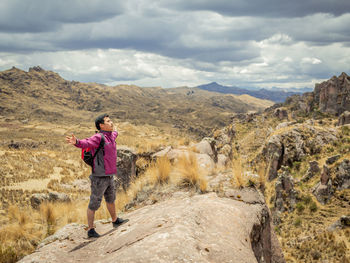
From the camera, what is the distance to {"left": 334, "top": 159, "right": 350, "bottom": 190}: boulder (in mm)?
24484

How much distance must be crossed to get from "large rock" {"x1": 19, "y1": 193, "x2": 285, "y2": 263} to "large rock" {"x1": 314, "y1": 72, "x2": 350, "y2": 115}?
86.1 m

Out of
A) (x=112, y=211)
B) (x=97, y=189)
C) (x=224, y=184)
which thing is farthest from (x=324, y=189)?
(x=97, y=189)

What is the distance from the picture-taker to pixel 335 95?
75.0 m

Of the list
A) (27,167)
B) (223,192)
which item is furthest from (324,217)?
(27,167)

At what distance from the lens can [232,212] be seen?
461 cm

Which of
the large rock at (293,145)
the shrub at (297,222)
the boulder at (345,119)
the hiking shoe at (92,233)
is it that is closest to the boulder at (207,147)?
the hiking shoe at (92,233)

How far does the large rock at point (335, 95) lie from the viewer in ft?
239

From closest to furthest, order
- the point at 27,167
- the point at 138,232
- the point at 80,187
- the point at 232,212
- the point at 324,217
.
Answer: the point at 138,232 < the point at 232,212 < the point at 324,217 < the point at 80,187 < the point at 27,167

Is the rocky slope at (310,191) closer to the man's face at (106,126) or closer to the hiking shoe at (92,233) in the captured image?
the man's face at (106,126)

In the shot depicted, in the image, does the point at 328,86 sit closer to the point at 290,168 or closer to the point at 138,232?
the point at 290,168

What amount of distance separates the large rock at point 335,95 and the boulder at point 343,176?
59.2 metres

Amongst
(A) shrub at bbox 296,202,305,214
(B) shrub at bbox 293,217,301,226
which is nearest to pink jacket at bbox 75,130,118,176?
(B) shrub at bbox 293,217,301,226

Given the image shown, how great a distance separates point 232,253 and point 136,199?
4838 mm

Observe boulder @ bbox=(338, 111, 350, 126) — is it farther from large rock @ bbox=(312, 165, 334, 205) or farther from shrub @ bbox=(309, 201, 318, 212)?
shrub @ bbox=(309, 201, 318, 212)
